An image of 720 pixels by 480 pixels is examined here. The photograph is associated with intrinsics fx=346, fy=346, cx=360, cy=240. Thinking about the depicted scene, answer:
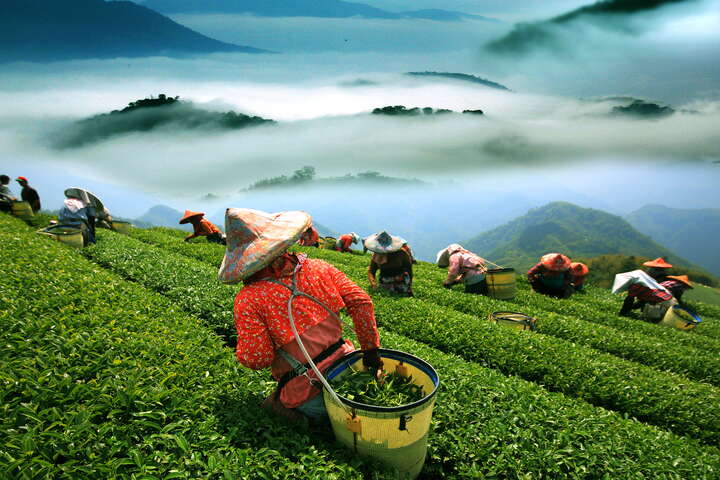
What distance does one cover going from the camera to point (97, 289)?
4926 millimetres

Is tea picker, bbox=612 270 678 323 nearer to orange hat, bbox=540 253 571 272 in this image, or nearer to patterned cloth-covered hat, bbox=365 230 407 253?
orange hat, bbox=540 253 571 272

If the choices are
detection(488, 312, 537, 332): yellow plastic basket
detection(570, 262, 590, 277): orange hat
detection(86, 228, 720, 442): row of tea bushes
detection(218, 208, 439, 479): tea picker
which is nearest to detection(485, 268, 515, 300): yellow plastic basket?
detection(488, 312, 537, 332): yellow plastic basket

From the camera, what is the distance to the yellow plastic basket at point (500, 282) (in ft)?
29.2

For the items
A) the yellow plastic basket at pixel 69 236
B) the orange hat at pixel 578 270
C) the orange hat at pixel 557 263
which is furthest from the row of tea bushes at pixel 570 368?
the orange hat at pixel 578 270

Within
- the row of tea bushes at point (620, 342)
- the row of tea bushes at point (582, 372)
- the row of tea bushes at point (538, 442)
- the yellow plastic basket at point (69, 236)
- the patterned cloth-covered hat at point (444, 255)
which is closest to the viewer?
the row of tea bushes at point (538, 442)

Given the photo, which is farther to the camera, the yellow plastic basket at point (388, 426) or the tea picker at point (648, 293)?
the tea picker at point (648, 293)

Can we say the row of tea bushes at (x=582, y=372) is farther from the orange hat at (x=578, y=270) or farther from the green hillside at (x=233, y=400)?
the orange hat at (x=578, y=270)

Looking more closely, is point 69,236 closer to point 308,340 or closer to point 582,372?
point 308,340

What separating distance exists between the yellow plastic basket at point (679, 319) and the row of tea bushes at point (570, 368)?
4.13 m

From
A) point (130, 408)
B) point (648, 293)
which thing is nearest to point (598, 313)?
point (648, 293)

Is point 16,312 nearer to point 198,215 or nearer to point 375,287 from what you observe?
point 375,287

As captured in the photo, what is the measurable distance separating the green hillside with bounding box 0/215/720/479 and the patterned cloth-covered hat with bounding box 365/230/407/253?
2.04 metres

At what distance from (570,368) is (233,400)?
4.75 metres

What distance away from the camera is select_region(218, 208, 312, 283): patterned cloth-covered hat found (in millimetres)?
2436
